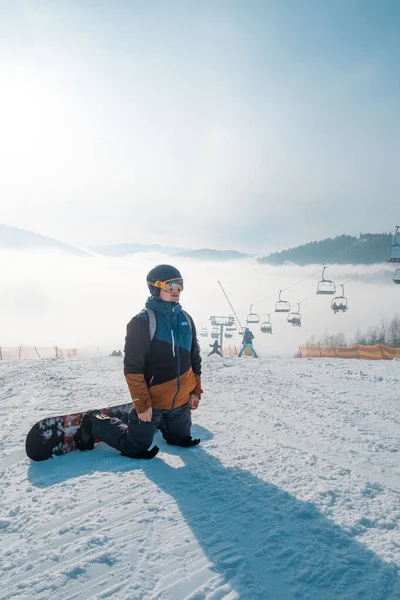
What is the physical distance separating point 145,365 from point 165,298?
674 millimetres

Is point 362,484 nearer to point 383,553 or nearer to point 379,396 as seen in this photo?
point 383,553

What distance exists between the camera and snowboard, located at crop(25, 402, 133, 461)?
3.33 meters

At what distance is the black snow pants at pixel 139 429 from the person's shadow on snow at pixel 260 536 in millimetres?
169

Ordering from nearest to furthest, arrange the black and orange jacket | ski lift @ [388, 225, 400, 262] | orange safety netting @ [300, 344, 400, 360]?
the black and orange jacket, ski lift @ [388, 225, 400, 262], orange safety netting @ [300, 344, 400, 360]

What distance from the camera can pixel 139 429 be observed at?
3.34m

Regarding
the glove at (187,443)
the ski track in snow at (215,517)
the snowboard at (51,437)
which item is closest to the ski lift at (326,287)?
the ski track in snow at (215,517)


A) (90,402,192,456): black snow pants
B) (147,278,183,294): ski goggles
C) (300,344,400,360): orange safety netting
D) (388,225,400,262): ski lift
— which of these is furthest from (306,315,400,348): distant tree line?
(147,278,183,294): ski goggles

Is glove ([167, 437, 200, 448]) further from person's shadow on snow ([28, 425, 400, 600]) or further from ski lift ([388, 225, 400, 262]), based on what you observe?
ski lift ([388, 225, 400, 262])

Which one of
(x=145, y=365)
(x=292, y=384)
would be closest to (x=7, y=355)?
(x=292, y=384)

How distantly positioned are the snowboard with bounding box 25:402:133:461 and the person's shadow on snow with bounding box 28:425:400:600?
0.49ft

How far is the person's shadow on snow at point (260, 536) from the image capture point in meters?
1.83

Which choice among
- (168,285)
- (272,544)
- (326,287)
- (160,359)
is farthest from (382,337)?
(272,544)

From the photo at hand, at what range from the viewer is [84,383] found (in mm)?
7871

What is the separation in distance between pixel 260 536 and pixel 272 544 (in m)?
0.10
